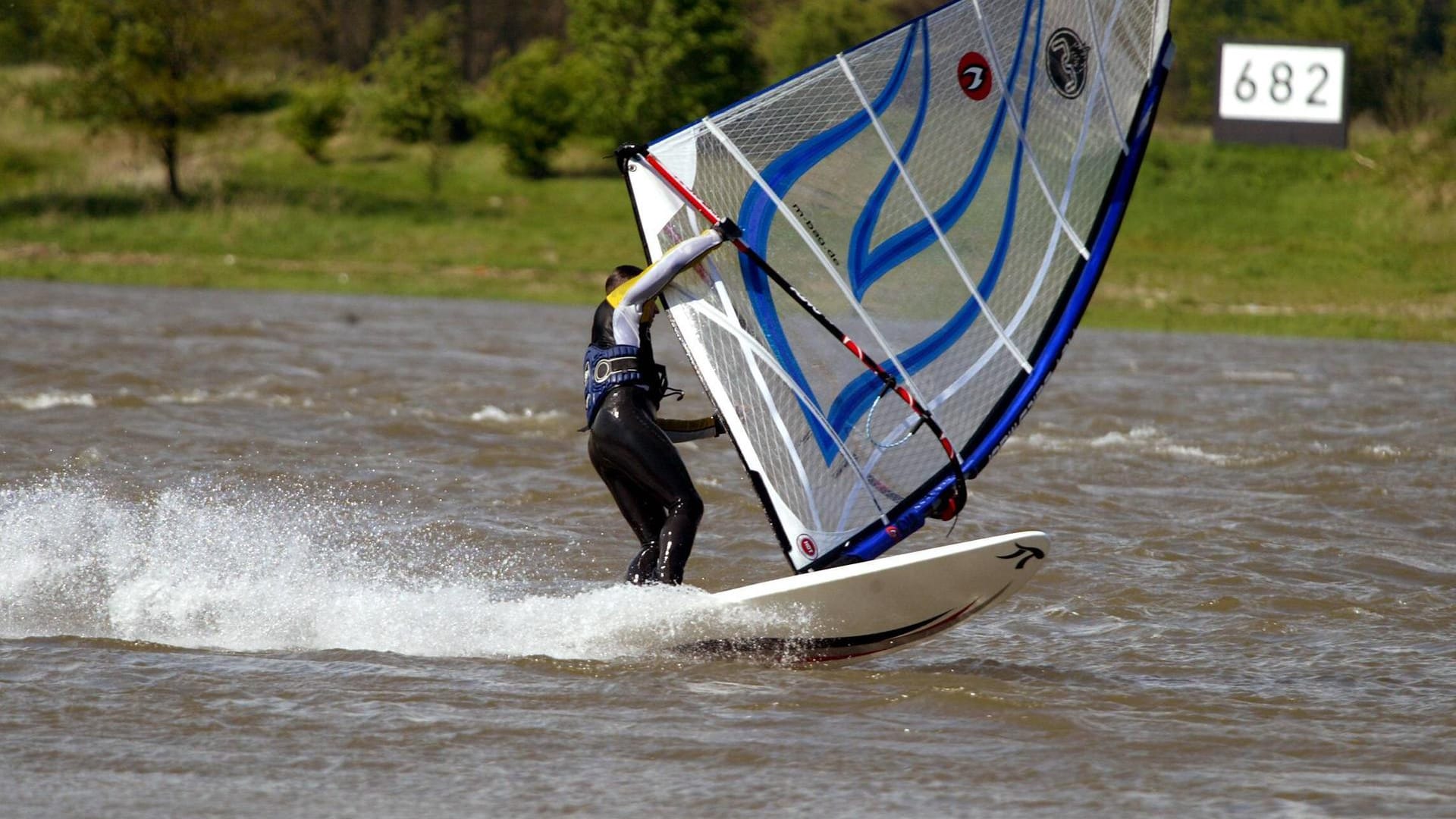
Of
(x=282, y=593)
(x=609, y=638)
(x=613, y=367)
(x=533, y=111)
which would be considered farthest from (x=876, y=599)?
(x=533, y=111)

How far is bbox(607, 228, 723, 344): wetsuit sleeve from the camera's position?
5789 mm

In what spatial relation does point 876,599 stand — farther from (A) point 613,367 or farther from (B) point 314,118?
(B) point 314,118

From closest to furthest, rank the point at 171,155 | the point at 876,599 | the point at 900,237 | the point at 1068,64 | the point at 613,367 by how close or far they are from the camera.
Answer: the point at 876,599 < the point at 613,367 < the point at 900,237 < the point at 1068,64 < the point at 171,155

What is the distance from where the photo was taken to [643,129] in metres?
37.6

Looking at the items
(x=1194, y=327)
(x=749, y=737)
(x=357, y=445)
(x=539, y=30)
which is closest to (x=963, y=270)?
(x=749, y=737)

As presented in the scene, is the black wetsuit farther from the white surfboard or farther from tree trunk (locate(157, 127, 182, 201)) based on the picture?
tree trunk (locate(157, 127, 182, 201))

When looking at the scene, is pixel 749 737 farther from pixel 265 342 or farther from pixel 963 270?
pixel 265 342

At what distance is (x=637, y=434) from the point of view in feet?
20.2

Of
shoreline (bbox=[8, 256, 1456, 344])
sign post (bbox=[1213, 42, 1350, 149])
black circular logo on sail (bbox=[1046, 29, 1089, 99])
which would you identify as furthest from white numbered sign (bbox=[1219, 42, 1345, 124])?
black circular logo on sail (bbox=[1046, 29, 1089, 99])

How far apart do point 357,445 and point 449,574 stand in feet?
12.7

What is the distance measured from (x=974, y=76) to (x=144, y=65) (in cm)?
3021

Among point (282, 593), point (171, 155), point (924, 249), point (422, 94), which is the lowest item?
point (282, 593)

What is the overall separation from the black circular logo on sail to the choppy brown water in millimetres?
2169

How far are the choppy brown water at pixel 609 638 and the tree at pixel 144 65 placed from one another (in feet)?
69.6
